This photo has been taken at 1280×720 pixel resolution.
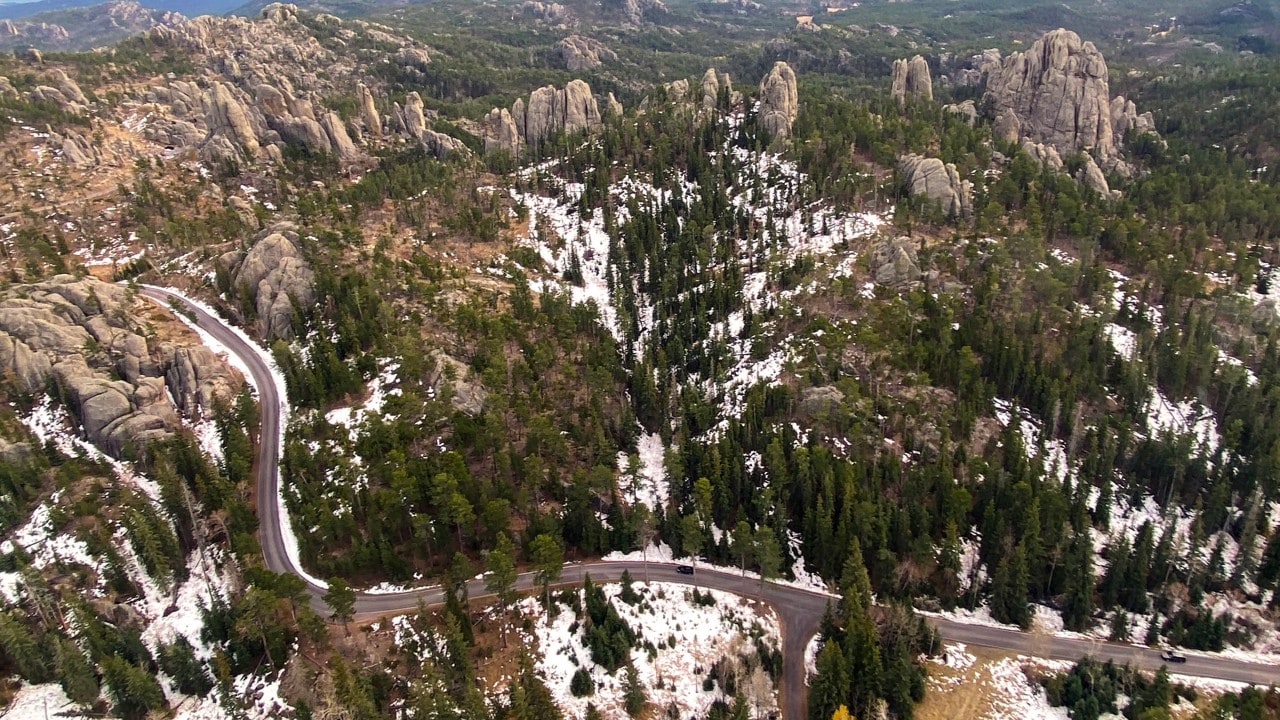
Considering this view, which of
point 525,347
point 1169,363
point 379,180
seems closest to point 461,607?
point 525,347

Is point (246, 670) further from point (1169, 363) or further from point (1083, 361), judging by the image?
point (1169, 363)

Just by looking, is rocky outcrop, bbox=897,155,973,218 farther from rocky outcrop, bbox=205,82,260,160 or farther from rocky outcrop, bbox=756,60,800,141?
rocky outcrop, bbox=205,82,260,160

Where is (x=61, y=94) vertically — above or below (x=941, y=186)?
above

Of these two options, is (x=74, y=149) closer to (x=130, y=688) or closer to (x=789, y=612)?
(x=130, y=688)

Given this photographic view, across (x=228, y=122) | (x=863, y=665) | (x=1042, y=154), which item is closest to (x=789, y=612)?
(x=863, y=665)

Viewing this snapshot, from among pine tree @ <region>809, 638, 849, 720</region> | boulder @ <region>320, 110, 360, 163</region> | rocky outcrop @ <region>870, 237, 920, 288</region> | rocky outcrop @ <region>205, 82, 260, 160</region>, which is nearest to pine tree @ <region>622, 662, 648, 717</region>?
pine tree @ <region>809, 638, 849, 720</region>

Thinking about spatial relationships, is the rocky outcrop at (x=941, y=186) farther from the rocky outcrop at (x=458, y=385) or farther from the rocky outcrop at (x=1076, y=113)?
the rocky outcrop at (x=458, y=385)

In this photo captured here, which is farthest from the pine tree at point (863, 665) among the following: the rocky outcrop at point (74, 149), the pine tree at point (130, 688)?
the rocky outcrop at point (74, 149)
